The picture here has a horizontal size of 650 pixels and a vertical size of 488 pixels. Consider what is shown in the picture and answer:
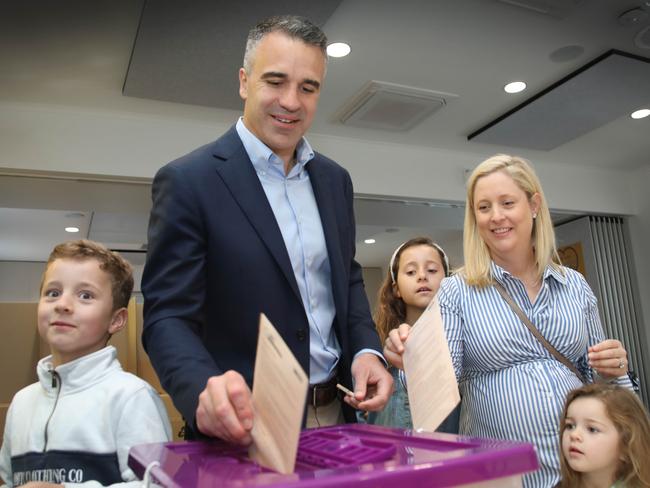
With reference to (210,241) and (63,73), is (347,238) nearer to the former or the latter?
(210,241)

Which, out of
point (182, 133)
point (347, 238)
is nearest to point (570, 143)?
point (182, 133)

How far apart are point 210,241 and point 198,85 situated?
243 cm

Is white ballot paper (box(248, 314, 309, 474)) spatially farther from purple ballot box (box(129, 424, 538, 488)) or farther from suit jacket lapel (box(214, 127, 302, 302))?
suit jacket lapel (box(214, 127, 302, 302))

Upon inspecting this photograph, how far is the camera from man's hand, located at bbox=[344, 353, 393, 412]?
80cm

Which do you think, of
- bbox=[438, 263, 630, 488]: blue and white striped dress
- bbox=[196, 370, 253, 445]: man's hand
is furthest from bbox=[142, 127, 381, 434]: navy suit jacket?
bbox=[438, 263, 630, 488]: blue and white striped dress

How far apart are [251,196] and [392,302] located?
132 centimetres

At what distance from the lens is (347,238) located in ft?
3.57

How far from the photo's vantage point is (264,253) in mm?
907

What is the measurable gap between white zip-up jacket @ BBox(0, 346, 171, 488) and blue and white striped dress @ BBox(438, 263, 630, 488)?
0.73 meters

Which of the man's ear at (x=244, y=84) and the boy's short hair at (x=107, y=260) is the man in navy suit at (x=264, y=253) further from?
the boy's short hair at (x=107, y=260)

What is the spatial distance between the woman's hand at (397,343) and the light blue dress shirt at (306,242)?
0.30 ft

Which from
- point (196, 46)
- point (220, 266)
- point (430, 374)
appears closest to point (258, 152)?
point (220, 266)

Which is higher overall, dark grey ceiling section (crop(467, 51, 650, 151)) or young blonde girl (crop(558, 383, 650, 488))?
dark grey ceiling section (crop(467, 51, 650, 151))

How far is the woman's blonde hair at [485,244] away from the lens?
145 cm
